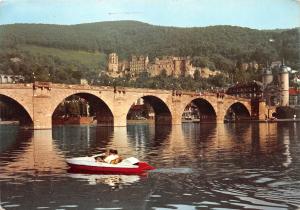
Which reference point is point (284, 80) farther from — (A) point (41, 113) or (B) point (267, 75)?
(A) point (41, 113)

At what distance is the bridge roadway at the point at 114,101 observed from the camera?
4691 centimetres

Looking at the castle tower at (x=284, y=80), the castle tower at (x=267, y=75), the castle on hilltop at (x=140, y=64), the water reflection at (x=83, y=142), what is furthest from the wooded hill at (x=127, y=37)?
the castle tower at (x=267, y=75)

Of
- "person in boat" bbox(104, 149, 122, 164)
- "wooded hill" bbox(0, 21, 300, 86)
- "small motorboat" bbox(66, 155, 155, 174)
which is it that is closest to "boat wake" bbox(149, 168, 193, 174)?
"small motorboat" bbox(66, 155, 155, 174)

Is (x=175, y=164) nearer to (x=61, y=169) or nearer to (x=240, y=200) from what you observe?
(x=61, y=169)

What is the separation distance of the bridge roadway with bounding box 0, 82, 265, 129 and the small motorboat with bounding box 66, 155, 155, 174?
82.9 feet

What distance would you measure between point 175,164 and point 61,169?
371cm

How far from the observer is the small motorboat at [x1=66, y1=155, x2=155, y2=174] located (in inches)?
544

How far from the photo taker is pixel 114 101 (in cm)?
5772

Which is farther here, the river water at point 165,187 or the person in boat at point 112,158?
the person in boat at point 112,158

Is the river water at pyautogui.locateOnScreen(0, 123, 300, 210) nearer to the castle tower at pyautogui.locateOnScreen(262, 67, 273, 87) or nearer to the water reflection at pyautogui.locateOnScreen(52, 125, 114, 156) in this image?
the water reflection at pyautogui.locateOnScreen(52, 125, 114, 156)

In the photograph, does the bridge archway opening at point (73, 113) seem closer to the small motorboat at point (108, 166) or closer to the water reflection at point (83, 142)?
the water reflection at point (83, 142)

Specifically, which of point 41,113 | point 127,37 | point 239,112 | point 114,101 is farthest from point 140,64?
point 239,112

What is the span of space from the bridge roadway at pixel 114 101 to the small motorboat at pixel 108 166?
2528cm

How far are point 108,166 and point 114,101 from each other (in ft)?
144
